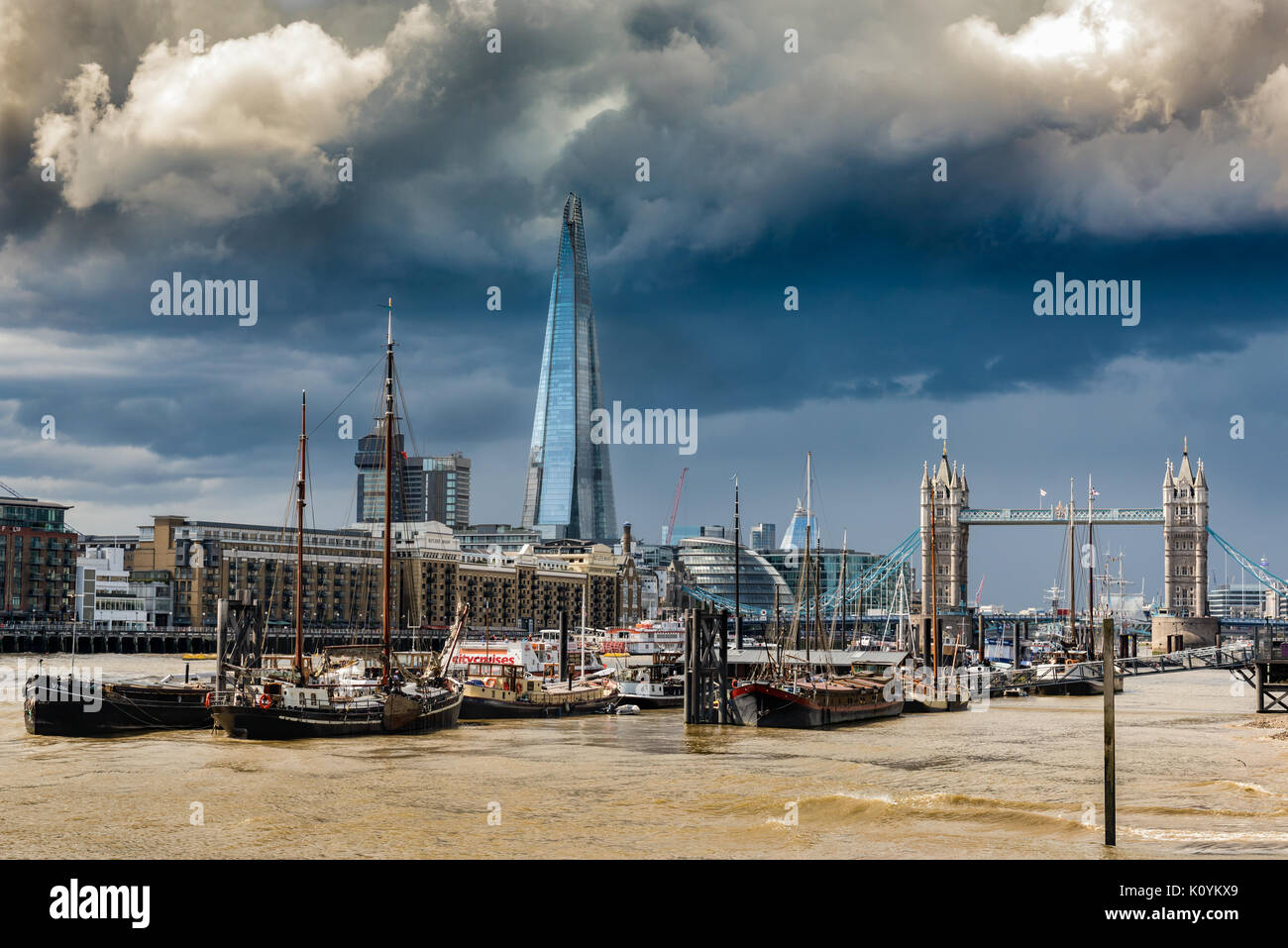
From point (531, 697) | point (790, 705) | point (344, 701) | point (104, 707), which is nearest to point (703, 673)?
point (790, 705)

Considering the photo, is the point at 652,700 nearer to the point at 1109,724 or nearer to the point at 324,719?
the point at 324,719

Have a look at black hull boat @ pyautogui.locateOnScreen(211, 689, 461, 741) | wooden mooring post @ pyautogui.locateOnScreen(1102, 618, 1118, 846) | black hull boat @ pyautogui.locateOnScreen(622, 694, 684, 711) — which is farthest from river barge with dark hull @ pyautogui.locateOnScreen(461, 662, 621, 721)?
wooden mooring post @ pyautogui.locateOnScreen(1102, 618, 1118, 846)

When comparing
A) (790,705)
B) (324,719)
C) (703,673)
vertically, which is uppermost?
(703,673)

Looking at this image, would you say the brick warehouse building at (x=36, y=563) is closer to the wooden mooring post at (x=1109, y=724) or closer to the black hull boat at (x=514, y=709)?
the black hull boat at (x=514, y=709)

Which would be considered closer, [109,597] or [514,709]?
[514,709]

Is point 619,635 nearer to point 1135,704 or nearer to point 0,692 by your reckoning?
point 1135,704

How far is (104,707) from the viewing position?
61.3 metres

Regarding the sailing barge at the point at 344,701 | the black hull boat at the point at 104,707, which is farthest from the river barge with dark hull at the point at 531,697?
the black hull boat at the point at 104,707

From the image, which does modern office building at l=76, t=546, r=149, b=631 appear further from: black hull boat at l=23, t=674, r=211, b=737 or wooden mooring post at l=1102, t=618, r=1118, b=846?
wooden mooring post at l=1102, t=618, r=1118, b=846

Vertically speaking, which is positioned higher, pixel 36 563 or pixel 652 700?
pixel 36 563

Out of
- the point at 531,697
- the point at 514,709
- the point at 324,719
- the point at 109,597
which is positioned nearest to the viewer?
the point at 324,719

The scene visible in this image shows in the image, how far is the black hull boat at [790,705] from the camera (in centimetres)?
6819

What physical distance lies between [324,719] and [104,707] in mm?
10334

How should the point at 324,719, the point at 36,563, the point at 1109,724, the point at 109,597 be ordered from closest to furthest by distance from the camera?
the point at 1109,724 < the point at 324,719 < the point at 36,563 < the point at 109,597
